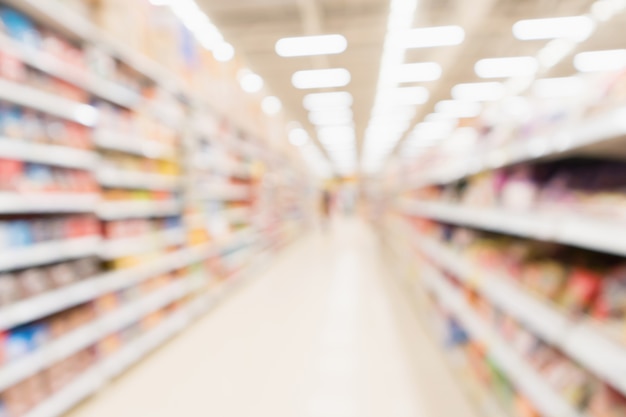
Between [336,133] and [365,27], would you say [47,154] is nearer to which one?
[365,27]

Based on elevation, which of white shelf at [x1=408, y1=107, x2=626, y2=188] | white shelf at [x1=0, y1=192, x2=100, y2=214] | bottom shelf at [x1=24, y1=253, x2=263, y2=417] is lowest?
bottom shelf at [x1=24, y1=253, x2=263, y2=417]

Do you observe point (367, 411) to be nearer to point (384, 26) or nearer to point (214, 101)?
point (214, 101)

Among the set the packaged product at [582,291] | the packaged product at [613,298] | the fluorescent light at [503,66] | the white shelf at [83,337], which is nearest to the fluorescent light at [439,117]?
the fluorescent light at [503,66]

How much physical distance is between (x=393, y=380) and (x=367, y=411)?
434 mm

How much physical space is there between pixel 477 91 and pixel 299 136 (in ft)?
23.7

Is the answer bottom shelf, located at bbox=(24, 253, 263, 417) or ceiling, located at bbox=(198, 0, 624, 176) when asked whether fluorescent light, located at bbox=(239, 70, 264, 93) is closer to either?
ceiling, located at bbox=(198, 0, 624, 176)

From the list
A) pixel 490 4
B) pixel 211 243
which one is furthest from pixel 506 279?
pixel 490 4

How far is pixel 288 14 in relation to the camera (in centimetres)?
590

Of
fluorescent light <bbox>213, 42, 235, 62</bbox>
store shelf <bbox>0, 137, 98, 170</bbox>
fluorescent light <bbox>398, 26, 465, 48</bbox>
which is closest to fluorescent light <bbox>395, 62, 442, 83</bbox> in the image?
fluorescent light <bbox>398, 26, 465, 48</bbox>

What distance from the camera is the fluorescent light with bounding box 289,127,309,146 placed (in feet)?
47.0

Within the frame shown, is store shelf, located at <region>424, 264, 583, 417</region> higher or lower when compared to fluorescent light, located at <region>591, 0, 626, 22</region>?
lower

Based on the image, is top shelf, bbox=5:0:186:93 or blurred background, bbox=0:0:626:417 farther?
top shelf, bbox=5:0:186:93

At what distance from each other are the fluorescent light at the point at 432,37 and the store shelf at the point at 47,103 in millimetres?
4992

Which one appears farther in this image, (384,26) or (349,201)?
(349,201)
